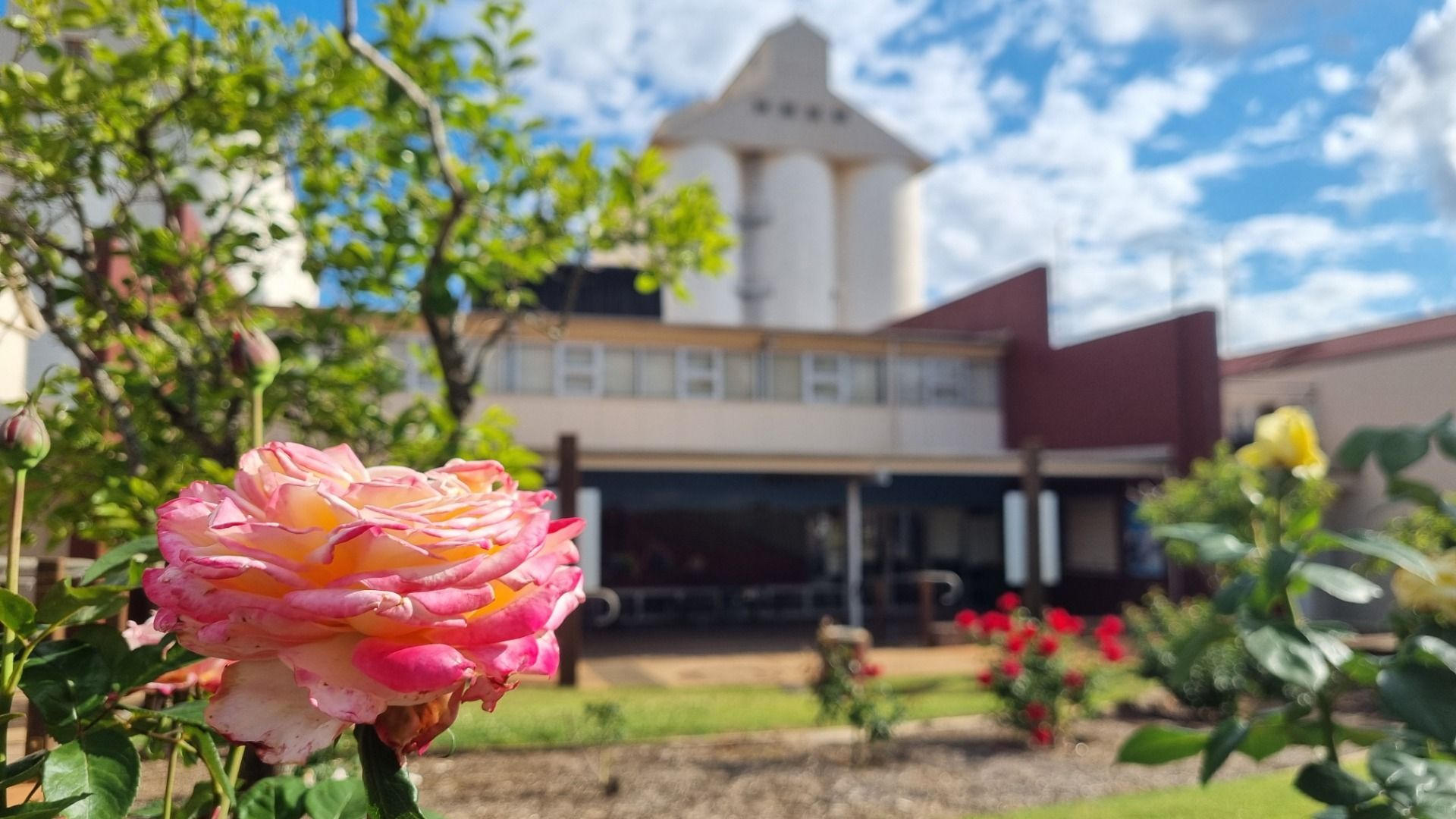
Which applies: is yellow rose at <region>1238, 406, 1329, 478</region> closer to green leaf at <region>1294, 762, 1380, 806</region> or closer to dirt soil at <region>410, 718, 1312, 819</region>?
green leaf at <region>1294, 762, 1380, 806</region>

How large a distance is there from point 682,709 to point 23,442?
790cm

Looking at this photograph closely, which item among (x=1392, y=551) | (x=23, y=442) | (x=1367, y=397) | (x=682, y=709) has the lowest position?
(x=682, y=709)

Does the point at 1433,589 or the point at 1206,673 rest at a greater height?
the point at 1433,589

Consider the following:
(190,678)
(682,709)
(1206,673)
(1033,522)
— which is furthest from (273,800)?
(1033,522)

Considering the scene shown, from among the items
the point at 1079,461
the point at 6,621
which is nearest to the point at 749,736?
the point at 6,621

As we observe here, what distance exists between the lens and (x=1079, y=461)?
637 inches

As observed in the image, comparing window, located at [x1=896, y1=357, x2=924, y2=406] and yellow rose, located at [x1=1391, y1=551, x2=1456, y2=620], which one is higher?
window, located at [x1=896, y1=357, x2=924, y2=406]

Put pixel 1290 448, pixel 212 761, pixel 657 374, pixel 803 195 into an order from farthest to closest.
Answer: pixel 803 195 < pixel 657 374 < pixel 1290 448 < pixel 212 761

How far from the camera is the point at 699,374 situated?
722 inches

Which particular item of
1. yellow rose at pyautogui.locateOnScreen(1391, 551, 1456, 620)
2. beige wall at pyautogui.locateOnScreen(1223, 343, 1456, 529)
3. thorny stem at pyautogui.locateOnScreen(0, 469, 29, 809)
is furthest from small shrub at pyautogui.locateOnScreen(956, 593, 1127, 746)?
beige wall at pyautogui.locateOnScreen(1223, 343, 1456, 529)

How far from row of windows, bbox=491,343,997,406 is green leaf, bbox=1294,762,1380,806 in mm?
16107

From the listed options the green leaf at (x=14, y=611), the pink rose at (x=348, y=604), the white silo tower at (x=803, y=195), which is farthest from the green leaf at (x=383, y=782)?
the white silo tower at (x=803, y=195)

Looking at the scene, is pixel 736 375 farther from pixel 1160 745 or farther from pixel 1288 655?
pixel 1288 655

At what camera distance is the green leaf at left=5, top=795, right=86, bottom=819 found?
2.73ft
